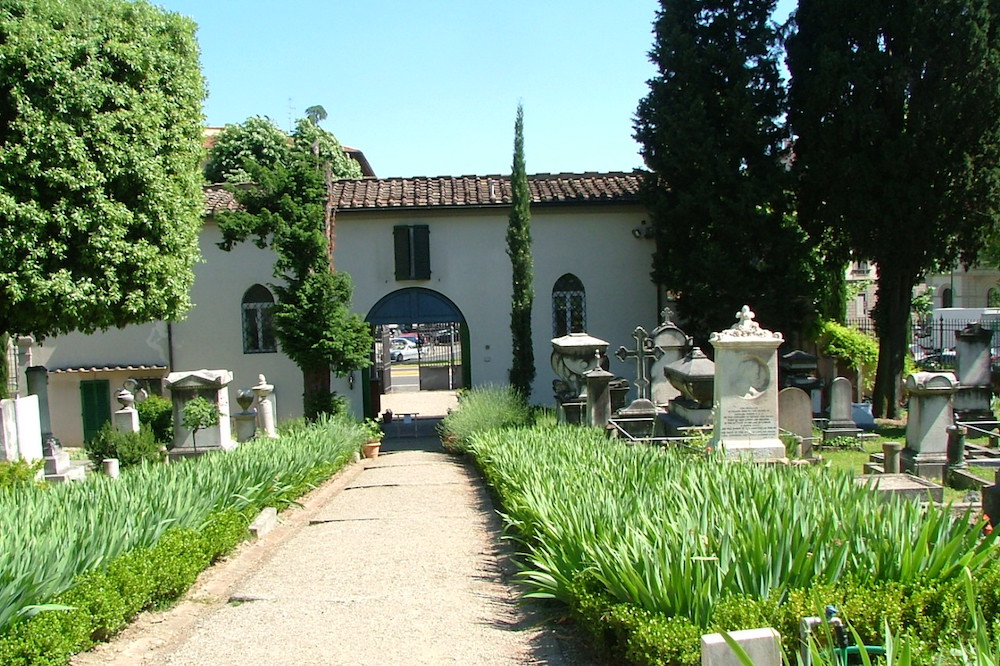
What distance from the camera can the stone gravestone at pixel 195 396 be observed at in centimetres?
1711

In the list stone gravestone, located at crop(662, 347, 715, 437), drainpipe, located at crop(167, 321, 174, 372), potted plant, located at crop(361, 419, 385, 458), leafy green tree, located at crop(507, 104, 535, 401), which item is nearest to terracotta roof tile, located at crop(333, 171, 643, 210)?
leafy green tree, located at crop(507, 104, 535, 401)

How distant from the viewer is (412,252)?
23719 mm

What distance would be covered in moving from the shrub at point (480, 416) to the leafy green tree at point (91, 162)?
6.12 metres

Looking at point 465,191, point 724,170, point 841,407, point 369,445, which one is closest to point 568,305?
point 465,191

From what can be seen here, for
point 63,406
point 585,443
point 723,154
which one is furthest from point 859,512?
point 63,406

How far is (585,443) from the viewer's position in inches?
448

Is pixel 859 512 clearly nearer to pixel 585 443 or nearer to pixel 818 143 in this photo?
pixel 585 443

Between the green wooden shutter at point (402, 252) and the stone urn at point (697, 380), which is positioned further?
the green wooden shutter at point (402, 252)

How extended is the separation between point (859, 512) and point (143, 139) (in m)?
13.4

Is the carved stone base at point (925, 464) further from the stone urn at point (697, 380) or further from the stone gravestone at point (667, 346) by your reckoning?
the stone gravestone at point (667, 346)

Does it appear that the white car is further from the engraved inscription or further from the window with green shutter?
the engraved inscription

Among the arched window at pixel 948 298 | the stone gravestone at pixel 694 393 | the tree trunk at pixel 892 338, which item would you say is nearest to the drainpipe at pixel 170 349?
the stone gravestone at pixel 694 393

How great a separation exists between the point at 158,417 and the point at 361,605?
15.8m

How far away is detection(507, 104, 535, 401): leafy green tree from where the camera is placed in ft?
73.3
